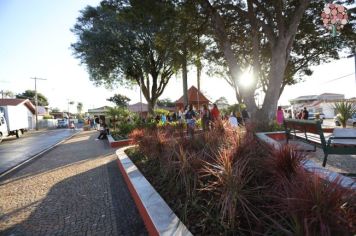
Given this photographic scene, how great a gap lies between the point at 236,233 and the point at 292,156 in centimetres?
121

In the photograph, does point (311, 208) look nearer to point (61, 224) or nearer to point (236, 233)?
point (236, 233)

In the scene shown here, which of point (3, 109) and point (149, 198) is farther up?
point (3, 109)

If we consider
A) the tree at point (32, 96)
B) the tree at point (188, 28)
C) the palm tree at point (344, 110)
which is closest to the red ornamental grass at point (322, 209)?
the palm tree at point (344, 110)

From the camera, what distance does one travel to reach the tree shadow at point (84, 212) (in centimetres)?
404

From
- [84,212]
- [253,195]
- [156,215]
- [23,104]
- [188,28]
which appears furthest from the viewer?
[23,104]

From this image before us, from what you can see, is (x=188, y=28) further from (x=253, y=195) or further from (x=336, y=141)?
(x=253, y=195)

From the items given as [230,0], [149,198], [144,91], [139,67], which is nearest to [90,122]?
[144,91]

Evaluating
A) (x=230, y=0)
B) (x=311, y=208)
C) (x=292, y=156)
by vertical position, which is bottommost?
(x=311, y=208)

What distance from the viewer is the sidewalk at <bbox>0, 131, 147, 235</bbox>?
411cm

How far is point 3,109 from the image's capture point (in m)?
26.1

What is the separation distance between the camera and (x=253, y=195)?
126 inches

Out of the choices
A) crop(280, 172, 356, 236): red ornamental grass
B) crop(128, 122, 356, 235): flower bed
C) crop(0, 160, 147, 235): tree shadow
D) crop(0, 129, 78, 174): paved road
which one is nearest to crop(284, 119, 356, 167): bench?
crop(128, 122, 356, 235): flower bed

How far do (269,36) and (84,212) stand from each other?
12068 millimetres

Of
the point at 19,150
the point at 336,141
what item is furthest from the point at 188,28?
the point at 336,141
